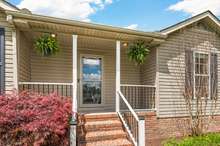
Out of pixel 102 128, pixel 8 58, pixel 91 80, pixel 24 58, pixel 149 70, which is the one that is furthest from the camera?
pixel 91 80

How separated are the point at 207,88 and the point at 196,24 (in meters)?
2.64

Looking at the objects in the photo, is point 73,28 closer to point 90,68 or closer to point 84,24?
point 84,24

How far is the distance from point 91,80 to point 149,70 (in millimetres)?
2370

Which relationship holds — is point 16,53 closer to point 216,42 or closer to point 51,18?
point 51,18

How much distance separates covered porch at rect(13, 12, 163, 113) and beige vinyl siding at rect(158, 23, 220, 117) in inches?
13.2

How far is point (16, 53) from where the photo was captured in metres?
7.05

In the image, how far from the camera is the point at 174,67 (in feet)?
32.2

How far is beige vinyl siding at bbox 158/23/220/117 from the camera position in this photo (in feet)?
31.2

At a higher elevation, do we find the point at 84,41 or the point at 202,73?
the point at 84,41

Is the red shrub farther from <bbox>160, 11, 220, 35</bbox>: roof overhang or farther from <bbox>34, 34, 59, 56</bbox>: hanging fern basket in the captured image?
<bbox>160, 11, 220, 35</bbox>: roof overhang

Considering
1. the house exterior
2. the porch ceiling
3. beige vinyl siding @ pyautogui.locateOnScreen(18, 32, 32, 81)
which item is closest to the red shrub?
the house exterior

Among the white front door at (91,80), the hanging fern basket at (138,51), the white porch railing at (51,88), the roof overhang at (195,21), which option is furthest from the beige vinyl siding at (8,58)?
the roof overhang at (195,21)

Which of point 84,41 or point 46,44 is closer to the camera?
point 46,44

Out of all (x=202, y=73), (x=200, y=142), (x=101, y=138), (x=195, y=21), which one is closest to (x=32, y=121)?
(x=101, y=138)
